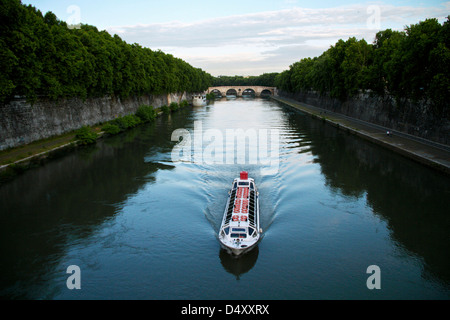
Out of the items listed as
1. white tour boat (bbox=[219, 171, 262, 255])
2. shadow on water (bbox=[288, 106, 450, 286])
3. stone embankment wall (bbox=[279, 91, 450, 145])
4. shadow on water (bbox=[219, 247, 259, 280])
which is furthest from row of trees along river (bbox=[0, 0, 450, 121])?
shadow on water (bbox=[219, 247, 259, 280])

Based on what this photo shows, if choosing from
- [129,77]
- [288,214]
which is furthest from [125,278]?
[129,77]

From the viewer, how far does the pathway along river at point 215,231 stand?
1267cm

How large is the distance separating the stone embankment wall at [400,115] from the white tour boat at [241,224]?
66.8 ft

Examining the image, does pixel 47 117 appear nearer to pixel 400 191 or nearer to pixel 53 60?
pixel 53 60

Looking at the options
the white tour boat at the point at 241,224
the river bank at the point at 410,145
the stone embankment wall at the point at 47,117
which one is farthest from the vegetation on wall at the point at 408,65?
the stone embankment wall at the point at 47,117

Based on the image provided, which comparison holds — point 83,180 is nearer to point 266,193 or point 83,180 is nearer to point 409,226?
point 266,193

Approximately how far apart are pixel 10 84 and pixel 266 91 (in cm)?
16428

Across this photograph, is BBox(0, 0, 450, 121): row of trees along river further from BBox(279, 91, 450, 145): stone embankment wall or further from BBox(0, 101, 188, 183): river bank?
BBox(0, 101, 188, 183): river bank

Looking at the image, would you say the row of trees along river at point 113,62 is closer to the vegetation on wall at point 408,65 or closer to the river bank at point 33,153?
the vegetation on wall at point 408,65

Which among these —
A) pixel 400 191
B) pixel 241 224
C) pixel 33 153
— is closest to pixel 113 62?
pixel 33 153

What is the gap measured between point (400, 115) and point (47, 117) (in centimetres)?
3829

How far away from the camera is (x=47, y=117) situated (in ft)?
115
